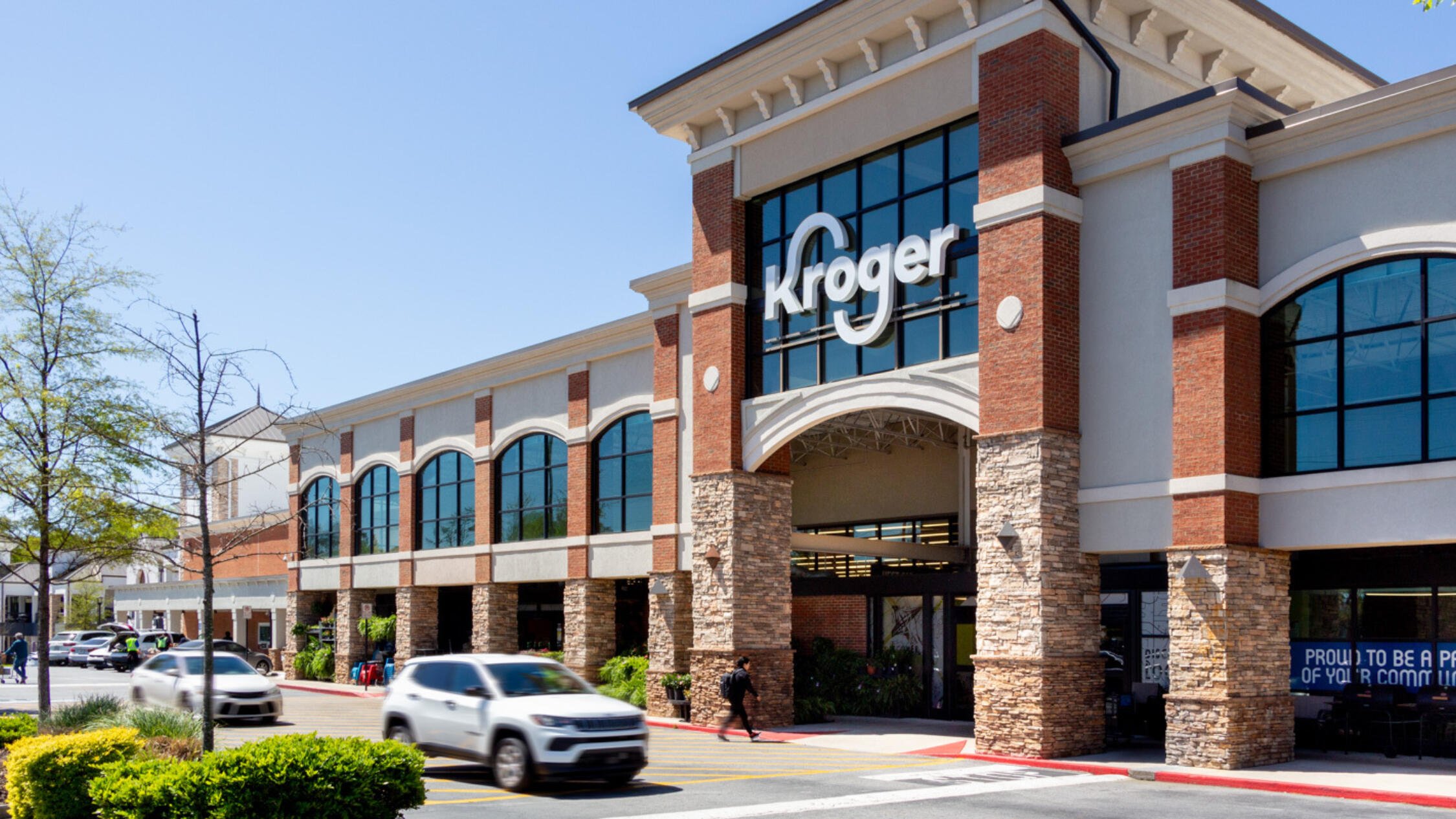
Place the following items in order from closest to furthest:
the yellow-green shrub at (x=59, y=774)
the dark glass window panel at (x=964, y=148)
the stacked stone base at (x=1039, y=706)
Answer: the yellow-green shrub at (x=59, y=774), the stacked stone base at (x=1039, y=706), the dark glass window panel at (x=964, y=148)

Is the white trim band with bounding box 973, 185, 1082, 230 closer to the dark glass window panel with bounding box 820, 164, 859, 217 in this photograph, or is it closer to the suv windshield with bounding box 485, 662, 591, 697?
the dark glass window panel with bounding box 820, 164, 859, 217

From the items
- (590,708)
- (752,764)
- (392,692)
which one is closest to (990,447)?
(752,764)

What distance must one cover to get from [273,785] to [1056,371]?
13.7 meters

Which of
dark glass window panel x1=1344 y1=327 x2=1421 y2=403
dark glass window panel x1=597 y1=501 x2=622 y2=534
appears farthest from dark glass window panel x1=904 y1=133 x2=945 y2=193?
dark glass window panel x1=597 y1=501 x2=622 y2=534

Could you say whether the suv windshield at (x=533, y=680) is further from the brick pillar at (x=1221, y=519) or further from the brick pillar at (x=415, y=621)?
the brick pillar at (x=415, y=621)

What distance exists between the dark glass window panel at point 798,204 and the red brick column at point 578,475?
Answer: 964cm

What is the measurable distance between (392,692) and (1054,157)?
1303 centimetres

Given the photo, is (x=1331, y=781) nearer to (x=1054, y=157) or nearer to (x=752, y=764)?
(x=752, y=764)

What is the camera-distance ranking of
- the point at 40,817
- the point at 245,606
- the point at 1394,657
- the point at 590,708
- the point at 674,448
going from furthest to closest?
the point at 245,606
the point at 674,448
the point at 1394,657
the point at 590,708
the point at 40,817

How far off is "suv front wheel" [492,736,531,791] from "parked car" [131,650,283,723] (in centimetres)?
1098

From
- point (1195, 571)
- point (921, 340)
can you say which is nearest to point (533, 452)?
point (921, 340)

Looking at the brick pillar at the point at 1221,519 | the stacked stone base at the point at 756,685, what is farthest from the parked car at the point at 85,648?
the brick pillar at the point at 1221,519

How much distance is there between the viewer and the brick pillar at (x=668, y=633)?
1145 inches

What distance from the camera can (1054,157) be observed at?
69.7 feet
